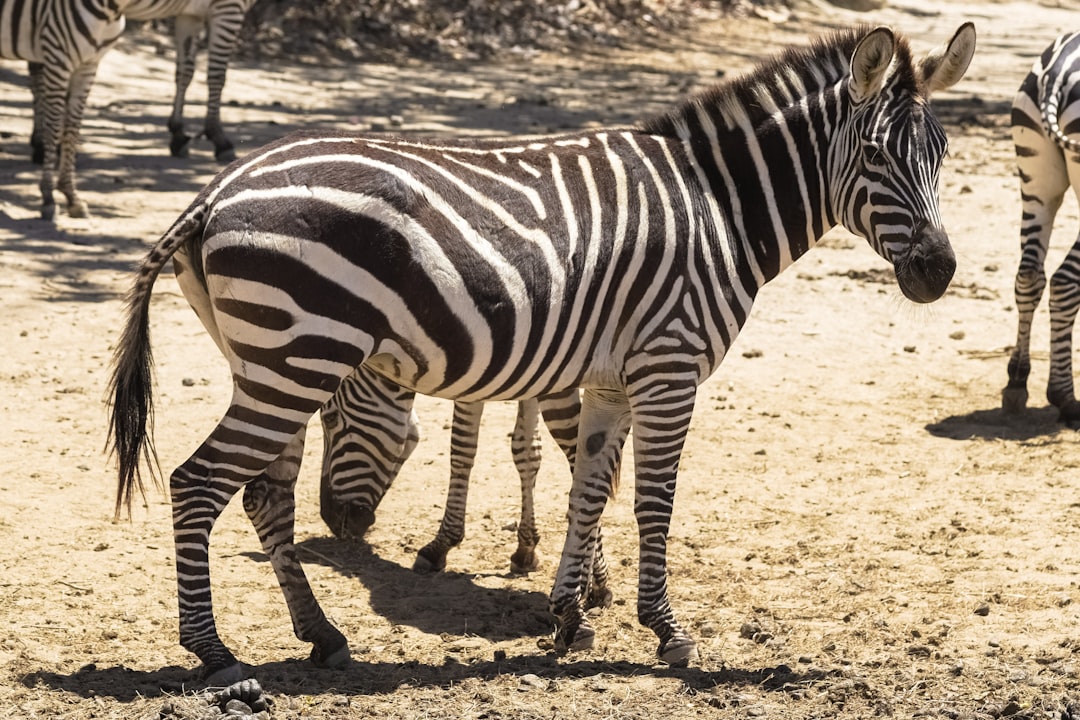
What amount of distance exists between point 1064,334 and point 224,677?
6.25 meters

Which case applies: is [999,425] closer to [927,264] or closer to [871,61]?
[927,264]

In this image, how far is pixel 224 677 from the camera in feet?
16.1

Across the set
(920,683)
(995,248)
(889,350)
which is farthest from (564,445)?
(995,248)

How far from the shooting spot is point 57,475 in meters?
7.22

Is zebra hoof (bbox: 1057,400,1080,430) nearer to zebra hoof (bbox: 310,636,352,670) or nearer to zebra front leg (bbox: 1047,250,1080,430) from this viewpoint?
zebra front leg (bbox: 1047,250,1080,430)

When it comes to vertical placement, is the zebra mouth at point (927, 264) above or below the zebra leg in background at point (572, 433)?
above

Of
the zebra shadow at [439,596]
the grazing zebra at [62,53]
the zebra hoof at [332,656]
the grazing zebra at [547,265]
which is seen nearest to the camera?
the grazing zebra at [547,265]

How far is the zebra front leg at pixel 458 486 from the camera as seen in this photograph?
6.69 m

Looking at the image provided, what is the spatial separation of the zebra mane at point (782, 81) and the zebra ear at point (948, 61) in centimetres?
30

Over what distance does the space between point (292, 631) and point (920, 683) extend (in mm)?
2644

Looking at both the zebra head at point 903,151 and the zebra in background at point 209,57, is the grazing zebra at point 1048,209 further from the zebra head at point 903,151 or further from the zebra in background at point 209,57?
the zebra in background at point 209,57

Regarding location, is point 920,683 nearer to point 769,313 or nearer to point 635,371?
point 635,371

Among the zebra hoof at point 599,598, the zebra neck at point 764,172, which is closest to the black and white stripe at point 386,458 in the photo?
the zebra hoof at point 599,598

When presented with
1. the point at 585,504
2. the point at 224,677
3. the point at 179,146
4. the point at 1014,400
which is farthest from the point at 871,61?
the point at 179,146
